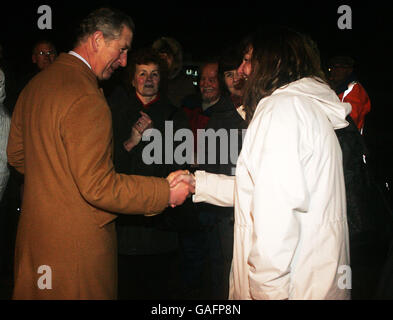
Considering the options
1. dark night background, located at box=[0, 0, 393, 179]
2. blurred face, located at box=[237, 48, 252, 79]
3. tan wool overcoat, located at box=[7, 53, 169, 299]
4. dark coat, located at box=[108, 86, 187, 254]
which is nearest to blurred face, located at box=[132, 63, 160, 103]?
dark coat, located at box=[108, 86, 187, 254]

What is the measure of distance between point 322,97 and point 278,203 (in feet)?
1.66

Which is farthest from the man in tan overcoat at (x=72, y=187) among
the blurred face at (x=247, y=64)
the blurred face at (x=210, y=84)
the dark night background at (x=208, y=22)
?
the dark night background at (x=208, y=22)

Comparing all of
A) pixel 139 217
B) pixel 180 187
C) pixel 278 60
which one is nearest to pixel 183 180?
pixel 180 187

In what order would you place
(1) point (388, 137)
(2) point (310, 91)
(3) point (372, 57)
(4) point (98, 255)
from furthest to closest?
(1) point (388, 137), (3) point (372, 57), (4) point (98, 255), (2) point (310, 91)

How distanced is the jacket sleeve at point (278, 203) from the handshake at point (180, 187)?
69cm

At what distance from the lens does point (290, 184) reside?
1473 millimetres

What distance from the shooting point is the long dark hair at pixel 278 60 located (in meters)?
1.70

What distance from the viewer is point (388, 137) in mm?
11031

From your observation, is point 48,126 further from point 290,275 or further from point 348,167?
point 348,167

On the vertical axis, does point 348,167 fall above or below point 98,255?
above

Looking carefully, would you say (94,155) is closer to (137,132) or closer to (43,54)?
(137,132)

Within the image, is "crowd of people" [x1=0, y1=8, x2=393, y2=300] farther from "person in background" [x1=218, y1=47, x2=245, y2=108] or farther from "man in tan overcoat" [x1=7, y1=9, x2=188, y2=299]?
"person in background" [x1=218, y1=47, x2=245, y2=108]
